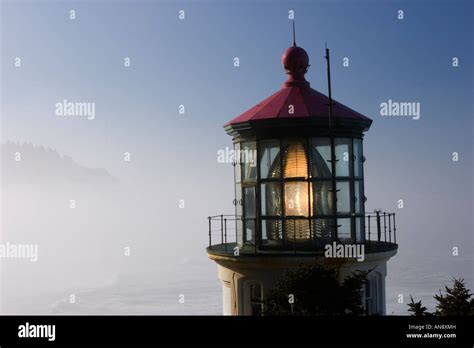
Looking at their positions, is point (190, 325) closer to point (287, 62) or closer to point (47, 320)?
point (47, 320)

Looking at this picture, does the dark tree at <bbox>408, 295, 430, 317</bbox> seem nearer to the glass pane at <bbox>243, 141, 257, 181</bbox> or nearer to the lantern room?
the lantern room

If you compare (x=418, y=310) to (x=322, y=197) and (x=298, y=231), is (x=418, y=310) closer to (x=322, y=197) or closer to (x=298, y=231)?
(x=298, y=231)

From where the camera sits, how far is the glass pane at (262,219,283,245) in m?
12.6

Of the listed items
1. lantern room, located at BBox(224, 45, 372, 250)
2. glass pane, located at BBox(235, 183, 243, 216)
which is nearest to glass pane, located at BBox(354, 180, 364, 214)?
lantern room, located at BBox(224, 45, 372, 250)

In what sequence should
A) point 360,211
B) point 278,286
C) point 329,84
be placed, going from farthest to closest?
point 360,211 < point 329,84 < point 278,286

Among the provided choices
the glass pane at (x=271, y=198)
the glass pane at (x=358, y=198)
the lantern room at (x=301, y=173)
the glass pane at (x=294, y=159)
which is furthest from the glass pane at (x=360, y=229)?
the glass pane at (x=271, y=198)

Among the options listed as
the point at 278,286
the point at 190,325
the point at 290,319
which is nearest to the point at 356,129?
the point at 278,286

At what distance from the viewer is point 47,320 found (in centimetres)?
859

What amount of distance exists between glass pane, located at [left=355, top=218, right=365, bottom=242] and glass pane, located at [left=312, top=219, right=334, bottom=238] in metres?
0.71

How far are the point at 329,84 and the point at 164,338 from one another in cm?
604

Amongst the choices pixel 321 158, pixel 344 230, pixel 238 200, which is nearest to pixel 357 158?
pixel 321 158

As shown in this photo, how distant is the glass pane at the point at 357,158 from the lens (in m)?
13.1

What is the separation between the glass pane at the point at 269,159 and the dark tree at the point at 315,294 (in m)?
2.42

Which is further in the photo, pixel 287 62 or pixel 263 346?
pixel 287 62
